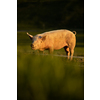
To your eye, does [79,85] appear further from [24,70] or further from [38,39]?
[38,39]

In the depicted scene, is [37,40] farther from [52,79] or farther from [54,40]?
[52,79]

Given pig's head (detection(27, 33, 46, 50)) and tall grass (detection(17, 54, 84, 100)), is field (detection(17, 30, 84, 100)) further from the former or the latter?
pig's head (detection(27, 33, 46, 50))

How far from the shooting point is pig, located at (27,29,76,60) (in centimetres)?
296

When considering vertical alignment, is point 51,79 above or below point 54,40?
below

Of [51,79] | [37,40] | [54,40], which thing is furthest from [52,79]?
[54,40]

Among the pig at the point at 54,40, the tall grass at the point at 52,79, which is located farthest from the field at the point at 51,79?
the pig at the point at 54,40

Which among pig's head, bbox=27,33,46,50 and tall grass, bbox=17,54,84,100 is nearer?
tall grass, bbox=17,54,84,100

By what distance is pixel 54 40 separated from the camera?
3318mm

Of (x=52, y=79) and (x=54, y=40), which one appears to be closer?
(x=52, y=79)

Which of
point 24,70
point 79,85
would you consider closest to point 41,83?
point 24,70

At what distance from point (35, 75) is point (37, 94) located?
15 centimetres

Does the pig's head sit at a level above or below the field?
above

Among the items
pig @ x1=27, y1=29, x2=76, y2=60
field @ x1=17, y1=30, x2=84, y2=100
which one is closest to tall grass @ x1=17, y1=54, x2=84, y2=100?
field @ x1=17, y1=30, x2=84, y2=100

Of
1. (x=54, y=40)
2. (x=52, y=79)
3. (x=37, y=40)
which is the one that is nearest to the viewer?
(x=52, y=79)
